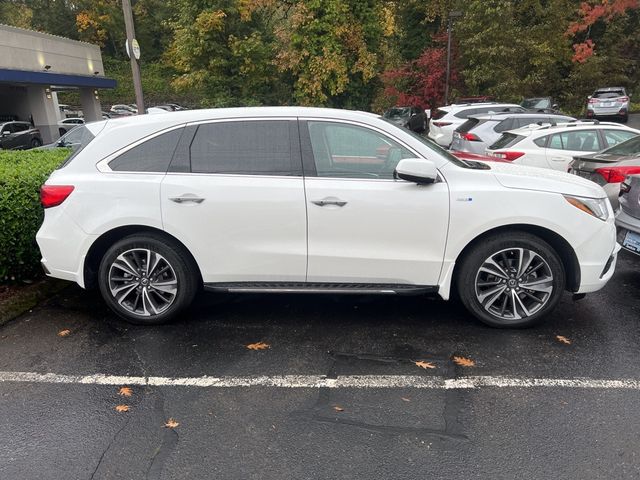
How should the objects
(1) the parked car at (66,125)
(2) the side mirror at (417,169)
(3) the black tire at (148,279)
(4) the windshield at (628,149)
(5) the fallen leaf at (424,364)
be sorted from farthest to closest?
(1) the parked car at (66,125) → (4) the windshield at (628,149) → (3) the black tire at (148,279) → (2) the side mirror at (417,169) → (5) the fallen leaf at (424,364)

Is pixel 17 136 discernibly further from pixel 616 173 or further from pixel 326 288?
pixel 616 173

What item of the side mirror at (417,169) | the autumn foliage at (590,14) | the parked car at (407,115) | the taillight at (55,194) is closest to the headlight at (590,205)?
the side mirror at (417,169)

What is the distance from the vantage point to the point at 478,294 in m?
4.03

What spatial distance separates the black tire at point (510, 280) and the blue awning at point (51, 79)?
26890 millimetres

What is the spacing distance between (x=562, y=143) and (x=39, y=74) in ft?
88.3

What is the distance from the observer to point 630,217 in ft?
16.2

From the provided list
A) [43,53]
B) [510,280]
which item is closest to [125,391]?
[510,280]

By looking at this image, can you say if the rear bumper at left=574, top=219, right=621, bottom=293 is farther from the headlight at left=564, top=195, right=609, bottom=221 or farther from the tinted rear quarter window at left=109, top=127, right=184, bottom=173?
the tinted rear quarter window at left=109, top=127, right=184, bottom=173

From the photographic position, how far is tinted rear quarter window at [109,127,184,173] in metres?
Result: 4.06

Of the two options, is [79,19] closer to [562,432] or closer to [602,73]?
[602,73]

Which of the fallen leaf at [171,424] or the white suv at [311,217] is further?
the white suv at [311,217]

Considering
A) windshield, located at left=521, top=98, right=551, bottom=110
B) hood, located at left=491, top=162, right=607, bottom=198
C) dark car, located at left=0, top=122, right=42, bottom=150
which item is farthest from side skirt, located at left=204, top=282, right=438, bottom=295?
dark car, located at left=0, top=122, right=42, bottom=150

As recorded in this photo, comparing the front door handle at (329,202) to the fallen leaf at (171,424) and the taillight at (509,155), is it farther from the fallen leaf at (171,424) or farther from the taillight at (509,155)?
the taillight at (509,155)

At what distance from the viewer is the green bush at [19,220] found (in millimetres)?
4711
